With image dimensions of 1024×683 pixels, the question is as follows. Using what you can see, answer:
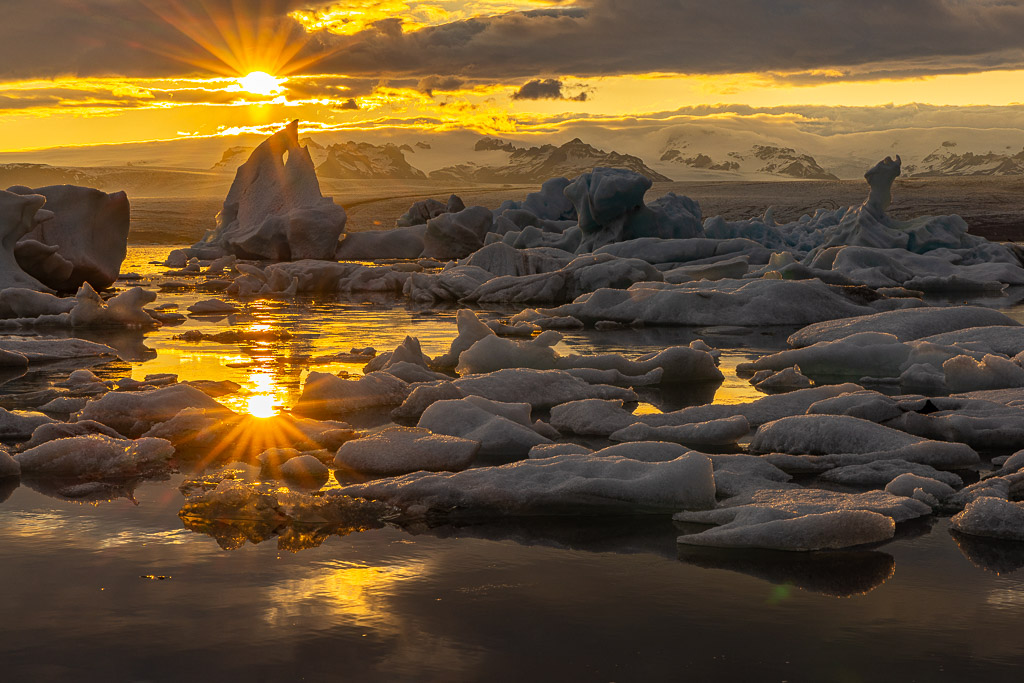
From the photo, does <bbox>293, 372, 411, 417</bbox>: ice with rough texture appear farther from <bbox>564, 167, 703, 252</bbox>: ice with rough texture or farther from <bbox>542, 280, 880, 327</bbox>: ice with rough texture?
<bbox>564, 167, 703, 252</bbox>: ice with rough texture

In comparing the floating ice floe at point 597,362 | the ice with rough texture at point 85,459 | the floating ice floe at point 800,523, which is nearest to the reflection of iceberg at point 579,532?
the floating ice floe at point 800,523

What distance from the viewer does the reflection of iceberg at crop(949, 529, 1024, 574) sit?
415cm

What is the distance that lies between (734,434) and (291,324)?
8.95 m

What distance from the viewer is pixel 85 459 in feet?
18.8

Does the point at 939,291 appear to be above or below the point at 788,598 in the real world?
below

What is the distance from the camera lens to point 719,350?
11438mm

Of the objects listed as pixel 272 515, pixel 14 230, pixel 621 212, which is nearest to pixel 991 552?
pixel 272 515

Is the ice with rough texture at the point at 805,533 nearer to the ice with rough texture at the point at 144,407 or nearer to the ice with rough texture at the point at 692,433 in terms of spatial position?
the ice with rough texture at the point at 692,433

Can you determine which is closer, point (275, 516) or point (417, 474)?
point (275, 516)

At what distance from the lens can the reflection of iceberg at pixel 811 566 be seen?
3.92 meters

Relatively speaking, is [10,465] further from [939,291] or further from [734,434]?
[939,291]

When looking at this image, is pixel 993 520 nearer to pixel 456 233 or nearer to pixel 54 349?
pixel 54 349

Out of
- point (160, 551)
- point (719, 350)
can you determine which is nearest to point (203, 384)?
point (160, 551)

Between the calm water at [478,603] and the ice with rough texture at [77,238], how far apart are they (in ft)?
45.7
